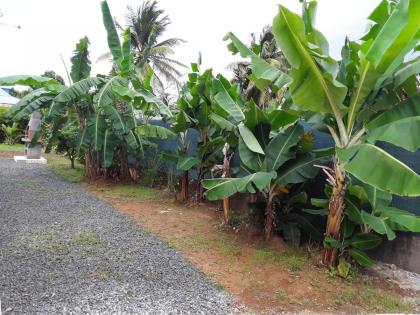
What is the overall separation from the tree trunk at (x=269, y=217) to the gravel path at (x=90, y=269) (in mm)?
1388

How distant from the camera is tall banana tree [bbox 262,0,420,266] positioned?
2867 mm

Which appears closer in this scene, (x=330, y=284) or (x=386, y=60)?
(x=386, y=60)

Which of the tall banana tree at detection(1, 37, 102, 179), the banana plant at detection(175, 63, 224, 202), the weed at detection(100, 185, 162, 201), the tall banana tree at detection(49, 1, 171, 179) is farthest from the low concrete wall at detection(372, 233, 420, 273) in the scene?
the tall banana tree at detection(1, 37, 102, 179)

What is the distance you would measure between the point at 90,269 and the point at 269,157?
8.90 ft

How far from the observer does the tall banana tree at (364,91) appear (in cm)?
287

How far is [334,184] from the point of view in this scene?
398 centimetres

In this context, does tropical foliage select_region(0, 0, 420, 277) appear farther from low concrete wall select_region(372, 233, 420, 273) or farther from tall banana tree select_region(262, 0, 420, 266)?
low concrete wall select_region(372, 233, 420, 273)

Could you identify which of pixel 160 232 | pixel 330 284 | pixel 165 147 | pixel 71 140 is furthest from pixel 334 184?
pixel 71 140

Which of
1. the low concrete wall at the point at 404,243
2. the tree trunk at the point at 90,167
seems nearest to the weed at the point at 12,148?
the tree trunk at the point at 90,167

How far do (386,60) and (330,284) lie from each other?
257 cm

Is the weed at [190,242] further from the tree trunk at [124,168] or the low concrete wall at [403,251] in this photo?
the tree trunk at [124,168]

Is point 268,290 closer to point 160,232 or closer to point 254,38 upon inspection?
point 160,232

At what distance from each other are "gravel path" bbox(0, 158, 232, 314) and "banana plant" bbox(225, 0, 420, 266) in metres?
1.95

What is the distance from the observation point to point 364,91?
3.54 metres
